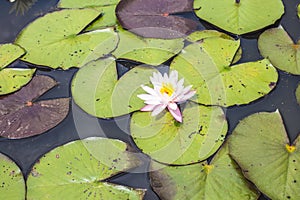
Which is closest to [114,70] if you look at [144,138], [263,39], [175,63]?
[175,63]

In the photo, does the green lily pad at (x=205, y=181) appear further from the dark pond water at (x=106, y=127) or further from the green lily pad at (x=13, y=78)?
the green lily pad at (x=13, y=78)

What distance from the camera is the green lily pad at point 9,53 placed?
2.51m

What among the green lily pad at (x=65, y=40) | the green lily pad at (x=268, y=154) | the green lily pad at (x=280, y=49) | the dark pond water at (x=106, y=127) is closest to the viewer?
the green lily pad at (x=268, y=154)

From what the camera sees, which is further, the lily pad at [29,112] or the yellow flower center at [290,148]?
the lily pad at [29,112]

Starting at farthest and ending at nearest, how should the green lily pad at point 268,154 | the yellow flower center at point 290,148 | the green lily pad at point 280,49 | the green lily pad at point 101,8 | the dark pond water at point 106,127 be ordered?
the green lily pad at point 101,8 → the green lily pad at point 280,49 → the dark pond water at point 106,127 → the yellow flower center at point 290,148 → the green lily pad at point 268,154

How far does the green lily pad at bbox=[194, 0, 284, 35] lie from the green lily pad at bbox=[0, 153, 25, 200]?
4.71ft

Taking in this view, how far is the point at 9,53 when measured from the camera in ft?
8.37

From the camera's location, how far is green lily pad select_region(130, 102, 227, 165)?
2.02 meters

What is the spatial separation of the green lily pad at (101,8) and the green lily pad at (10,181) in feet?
3.41

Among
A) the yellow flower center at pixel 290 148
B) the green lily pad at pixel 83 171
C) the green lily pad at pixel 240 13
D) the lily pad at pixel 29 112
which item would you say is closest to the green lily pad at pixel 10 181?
the green lily pad at pixel 83 171

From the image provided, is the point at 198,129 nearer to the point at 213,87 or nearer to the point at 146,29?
the point at 213,87

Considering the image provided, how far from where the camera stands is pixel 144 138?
2.09m

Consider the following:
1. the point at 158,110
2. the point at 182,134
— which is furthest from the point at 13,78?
the point at 182,134

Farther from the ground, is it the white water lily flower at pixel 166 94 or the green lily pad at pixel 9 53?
the green lily pad at pixel 9 53
